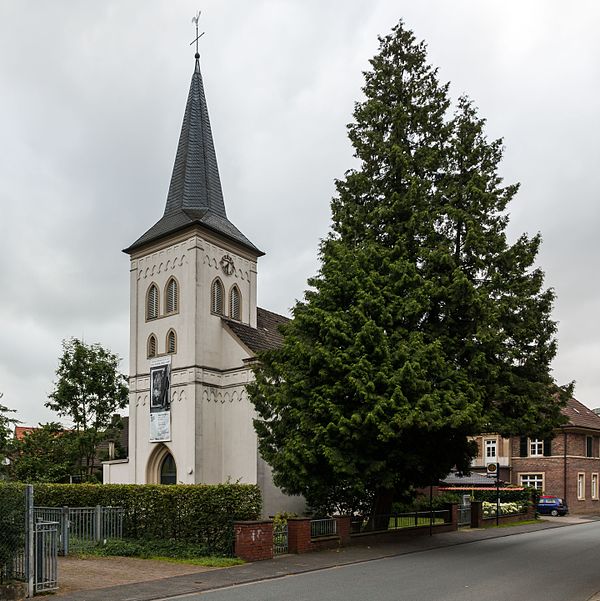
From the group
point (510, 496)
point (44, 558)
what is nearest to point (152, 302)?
point (510, 496)

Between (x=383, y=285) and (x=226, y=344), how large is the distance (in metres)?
12.7

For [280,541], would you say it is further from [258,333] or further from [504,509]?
[504,509]

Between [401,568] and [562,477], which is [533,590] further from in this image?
[562,477]

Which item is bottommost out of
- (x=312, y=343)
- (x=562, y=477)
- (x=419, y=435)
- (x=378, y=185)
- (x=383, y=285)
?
(x=562, y=477)

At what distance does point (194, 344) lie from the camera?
31.5 meters

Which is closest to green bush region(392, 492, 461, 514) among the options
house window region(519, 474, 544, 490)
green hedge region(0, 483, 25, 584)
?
green hedge region(0, 483, 25, 584)

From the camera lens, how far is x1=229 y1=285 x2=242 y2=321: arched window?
33969 mm

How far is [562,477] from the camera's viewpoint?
47500 mm

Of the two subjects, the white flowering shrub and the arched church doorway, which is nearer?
the arched church doorway

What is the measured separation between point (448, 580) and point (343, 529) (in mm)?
6065

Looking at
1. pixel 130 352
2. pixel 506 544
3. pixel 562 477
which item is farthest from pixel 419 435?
pixel 562 477

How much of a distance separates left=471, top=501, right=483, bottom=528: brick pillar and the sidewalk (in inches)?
227

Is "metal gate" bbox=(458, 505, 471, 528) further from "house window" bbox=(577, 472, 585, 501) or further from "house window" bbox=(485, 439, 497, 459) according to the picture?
"house window" bbox=(485, 439, 497, 459)

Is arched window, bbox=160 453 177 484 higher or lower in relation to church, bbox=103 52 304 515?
lower
